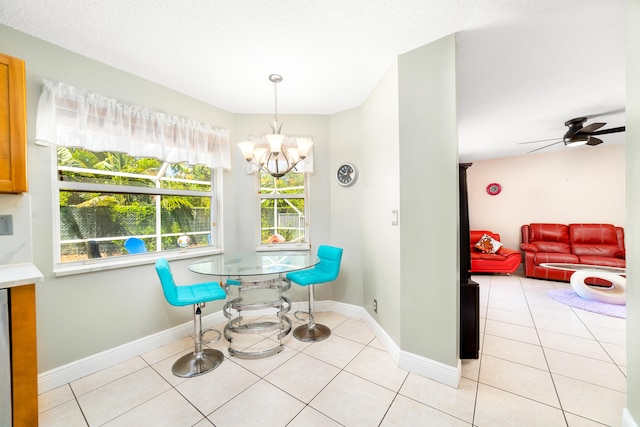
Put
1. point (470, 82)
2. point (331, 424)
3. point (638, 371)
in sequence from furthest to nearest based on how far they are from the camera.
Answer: point (470, 82) < point (331, 424) < point (638, 371)

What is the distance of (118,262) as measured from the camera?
2.07 metres

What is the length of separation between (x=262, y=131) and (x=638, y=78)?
116 inches

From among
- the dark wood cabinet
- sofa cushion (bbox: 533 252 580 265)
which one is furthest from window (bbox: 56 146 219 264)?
sofa cushion (bbox: 533 252 580 265)

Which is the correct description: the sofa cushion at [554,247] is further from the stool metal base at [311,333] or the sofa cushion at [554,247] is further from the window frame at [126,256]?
the window frame at [126,256]

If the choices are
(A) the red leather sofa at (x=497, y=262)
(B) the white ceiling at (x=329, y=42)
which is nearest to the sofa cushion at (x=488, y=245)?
(A) the red leather sofa at (x=497, y=262)

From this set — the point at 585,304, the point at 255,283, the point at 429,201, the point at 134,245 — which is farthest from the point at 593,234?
the point at 134,245

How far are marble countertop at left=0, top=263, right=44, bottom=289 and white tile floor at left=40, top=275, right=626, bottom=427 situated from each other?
925mm

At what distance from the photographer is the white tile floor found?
1.45m

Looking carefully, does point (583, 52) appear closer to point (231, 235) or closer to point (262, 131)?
point (262, 131)

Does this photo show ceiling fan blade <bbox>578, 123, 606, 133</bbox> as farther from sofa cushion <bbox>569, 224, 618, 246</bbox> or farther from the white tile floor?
sofa cushion <bbox>569, 224, 618, 246</bbox>

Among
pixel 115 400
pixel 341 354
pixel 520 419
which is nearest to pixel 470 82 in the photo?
pixel 520 419

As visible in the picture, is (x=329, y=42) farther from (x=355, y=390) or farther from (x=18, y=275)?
(x=355, y=390)

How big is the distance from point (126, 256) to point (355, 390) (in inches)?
88.5

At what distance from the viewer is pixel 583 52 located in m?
1.94
